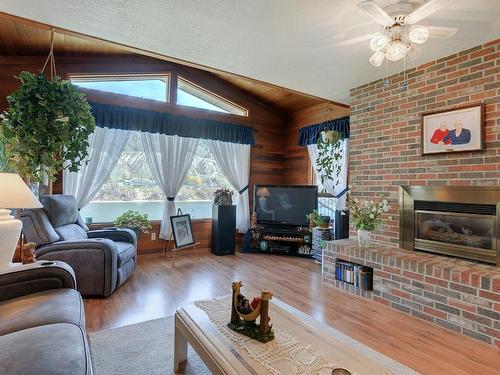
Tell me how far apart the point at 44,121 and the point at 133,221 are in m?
2.24

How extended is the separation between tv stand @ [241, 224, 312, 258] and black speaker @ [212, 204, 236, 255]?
0.37 meters

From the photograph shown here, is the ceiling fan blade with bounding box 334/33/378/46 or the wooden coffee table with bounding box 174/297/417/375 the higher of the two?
the ceiling fan blade with bounding box 334/33/378/46

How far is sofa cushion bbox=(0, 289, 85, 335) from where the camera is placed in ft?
4.56

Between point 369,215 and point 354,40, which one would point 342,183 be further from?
point 354,40

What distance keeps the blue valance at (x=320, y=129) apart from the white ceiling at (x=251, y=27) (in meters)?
1.37

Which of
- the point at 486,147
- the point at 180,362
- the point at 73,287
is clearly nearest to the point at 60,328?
the point at 73,287

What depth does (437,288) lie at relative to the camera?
98.6 inches

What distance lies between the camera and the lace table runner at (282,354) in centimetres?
122

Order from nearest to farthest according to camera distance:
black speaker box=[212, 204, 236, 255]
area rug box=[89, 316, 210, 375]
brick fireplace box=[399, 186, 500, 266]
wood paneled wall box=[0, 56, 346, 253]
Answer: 1. area rug box=[89, 316, 210, 375]
2. brick fireplace box=[399, 186, 500, 266]
3. wood paneled wall box=[0, 56, 346, 253]
4. black speaker box=[212, 204, 236, 255]

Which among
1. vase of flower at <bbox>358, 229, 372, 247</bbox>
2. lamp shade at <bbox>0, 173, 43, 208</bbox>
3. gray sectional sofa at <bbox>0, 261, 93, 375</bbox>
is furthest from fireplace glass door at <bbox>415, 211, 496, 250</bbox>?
lamp shade at <bbox>0, 173, 43, 208</bbox>

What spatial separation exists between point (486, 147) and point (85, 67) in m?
5.01

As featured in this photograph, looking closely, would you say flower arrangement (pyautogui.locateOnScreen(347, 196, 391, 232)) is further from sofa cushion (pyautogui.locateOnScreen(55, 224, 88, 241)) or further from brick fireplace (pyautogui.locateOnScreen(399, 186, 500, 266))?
sofa cushion (pyautogui.locateOnScreen(55, 224, 88, 241))

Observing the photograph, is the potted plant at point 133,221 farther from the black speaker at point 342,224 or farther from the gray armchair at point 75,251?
the black speaker at point 342,224

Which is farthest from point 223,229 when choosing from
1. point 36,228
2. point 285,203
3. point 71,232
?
point 36,228
